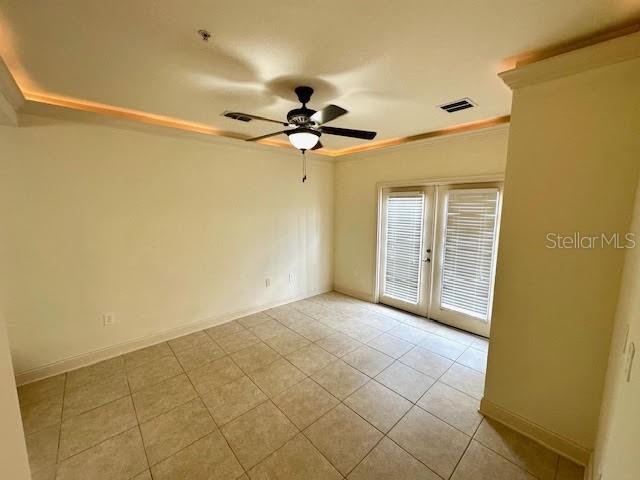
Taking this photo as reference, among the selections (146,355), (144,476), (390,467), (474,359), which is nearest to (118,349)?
(146,355)

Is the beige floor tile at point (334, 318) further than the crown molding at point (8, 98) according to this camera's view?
Yes

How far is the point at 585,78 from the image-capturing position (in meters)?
1.57

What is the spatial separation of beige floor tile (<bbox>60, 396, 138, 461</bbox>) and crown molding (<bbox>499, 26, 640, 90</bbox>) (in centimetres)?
365

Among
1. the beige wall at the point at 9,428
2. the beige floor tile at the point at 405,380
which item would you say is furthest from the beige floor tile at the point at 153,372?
the beige floor tile at the point at 405,380

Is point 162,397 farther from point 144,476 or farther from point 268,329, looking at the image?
point 268,329

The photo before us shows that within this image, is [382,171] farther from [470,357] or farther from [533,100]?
[470,357]

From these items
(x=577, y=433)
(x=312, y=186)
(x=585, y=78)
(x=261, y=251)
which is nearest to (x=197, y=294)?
(x=261, y=251)

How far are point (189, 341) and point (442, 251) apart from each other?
343 centimetres

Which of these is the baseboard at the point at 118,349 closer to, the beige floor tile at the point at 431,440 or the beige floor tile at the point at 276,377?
the beige floor tile at the point at 276,377

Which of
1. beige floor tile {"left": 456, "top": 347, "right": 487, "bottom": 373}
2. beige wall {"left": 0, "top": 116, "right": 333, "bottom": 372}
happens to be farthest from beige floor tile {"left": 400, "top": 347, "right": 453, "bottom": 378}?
beige wall {"left": 0, "top": 116, "right": 333, "bottom": 372}

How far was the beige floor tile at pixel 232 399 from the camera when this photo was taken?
2137 millimetres

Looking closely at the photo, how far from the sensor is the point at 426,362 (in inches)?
111

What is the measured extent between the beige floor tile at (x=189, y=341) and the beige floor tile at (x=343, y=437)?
6.08 feet

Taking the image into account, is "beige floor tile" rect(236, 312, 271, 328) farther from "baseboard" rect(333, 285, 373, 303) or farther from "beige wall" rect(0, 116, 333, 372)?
"baseboard" rect(333, 285, 373, 303)
